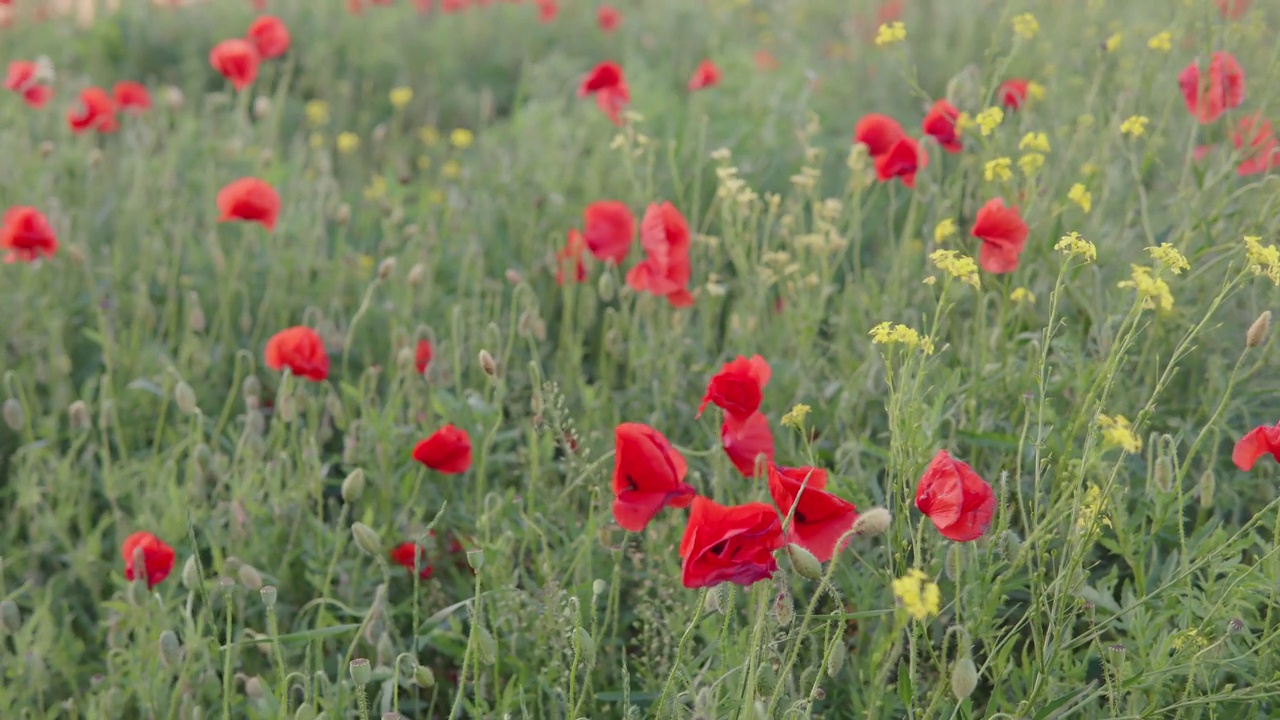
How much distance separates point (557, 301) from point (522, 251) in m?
0.17

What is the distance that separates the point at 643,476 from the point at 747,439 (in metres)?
0.25

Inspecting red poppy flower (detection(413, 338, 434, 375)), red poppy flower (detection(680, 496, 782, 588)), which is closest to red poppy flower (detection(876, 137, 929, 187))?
red poppy flower (detection(413, 338, 434, 375))

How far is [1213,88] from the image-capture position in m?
2.26

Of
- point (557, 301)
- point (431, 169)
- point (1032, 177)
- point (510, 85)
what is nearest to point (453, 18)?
point (510, 85)

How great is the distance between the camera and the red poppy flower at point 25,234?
2428 millimetres

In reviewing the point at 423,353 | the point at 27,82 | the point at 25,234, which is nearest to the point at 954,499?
the point at 423,353

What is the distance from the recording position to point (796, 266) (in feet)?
7.43

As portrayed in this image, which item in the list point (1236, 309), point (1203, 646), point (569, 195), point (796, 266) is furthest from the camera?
point (569, 195)

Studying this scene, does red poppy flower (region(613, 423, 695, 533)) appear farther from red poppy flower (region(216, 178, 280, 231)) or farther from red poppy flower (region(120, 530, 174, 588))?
red poppy flower (region(216, 178, 280, 231))

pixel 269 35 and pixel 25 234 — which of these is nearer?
pixel 25 234

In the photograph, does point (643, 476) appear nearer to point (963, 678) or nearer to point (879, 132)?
point (963, 678)

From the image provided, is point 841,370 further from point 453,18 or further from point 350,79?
point 453,18

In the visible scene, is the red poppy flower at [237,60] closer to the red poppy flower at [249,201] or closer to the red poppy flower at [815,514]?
the red poppy flower at [249,201]

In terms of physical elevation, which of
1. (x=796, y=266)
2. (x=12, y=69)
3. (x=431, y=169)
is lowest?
(x=431, y=169)
